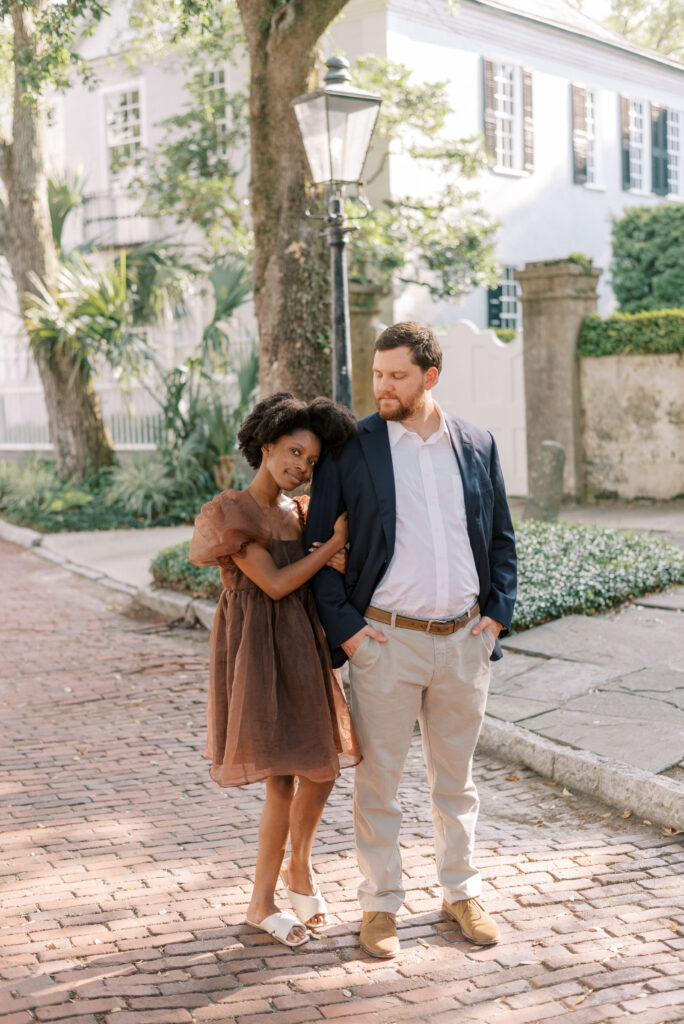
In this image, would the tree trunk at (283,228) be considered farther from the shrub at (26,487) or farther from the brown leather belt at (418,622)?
the shrub at (26,487)

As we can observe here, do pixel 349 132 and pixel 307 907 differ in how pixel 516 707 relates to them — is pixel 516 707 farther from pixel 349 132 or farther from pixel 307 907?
pixel 349 132

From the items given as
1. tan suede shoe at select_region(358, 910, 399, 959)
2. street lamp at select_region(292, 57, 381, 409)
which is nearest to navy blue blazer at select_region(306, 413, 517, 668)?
tan suede shoe at select_region(358, 910, 399, 959)

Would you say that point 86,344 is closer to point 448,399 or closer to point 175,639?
point 448,399

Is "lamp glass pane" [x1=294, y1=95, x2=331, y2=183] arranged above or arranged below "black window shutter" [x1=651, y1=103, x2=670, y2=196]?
below

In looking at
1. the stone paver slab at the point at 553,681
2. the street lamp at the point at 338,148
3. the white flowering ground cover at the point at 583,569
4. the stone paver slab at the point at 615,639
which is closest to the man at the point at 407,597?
the stone paver slab at the point at 553,681

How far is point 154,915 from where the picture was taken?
377 centimetres

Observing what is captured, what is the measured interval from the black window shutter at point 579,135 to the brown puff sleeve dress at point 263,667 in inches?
709

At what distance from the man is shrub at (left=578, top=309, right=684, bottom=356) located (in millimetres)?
8630

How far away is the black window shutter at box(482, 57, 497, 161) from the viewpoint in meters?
18.0

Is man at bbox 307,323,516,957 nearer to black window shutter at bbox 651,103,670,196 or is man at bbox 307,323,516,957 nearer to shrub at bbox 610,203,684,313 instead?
shrub at bbox 610,203,684,313

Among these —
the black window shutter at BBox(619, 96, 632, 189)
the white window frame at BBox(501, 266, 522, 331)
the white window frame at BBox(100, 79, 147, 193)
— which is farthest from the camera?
the black window shutter at BBox(619, 96, 632, 189)

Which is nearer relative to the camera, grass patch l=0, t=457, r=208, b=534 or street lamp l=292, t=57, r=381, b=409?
street lamp l=292, t=57, r=381, b=409

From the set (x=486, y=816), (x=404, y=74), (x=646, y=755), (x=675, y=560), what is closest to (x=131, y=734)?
(x=486, y=816)

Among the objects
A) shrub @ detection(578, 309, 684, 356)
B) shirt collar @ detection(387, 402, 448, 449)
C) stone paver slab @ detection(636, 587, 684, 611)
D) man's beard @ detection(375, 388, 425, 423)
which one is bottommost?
stone paver slab @ detection(636, 587, 684, 611)
